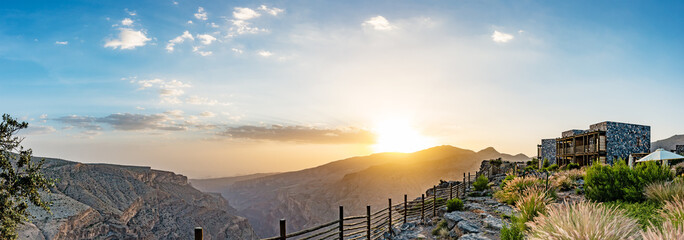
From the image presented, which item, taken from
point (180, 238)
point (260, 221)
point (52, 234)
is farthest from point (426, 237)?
point (260, 221)

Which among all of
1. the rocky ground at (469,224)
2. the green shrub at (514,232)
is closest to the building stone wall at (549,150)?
the rocky ground at (469,224)

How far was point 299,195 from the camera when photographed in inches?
5728

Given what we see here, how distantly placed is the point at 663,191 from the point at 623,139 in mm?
32566

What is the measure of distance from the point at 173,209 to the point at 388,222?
3438 inches

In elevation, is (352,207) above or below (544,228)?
below

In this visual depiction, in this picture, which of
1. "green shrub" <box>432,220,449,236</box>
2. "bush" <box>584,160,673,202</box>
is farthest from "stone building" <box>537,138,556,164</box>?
"bush" <box>584,160,673,202</box>

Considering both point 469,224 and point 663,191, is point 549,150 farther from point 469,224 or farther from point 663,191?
point 663,191

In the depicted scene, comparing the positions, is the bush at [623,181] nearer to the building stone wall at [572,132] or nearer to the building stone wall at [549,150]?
the building stone wall at [572,132]

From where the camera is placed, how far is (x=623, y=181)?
1191 centimetres

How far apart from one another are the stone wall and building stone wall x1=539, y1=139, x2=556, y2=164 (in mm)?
11664

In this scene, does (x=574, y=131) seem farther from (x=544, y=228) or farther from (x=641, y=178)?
(x=544, y=228)

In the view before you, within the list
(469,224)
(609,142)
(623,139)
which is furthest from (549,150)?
(469,224)

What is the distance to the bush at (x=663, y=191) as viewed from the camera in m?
9.38

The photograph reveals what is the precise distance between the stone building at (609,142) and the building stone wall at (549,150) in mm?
8376
